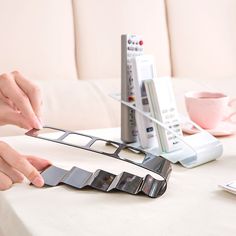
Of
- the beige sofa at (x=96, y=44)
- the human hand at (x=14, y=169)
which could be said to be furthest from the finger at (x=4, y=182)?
the beige sofa at (x=96, y=44)

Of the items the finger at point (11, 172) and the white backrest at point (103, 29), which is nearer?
the finger at point (11, 172)

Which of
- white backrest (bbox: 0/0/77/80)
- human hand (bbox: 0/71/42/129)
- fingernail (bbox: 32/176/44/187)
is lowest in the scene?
fingernail (bbox: 32/176/44/187)

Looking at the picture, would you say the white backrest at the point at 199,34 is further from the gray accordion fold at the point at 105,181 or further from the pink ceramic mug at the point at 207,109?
the gray accordion fold at the point at 105,181

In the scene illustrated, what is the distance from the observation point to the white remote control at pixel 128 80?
0.85 meters

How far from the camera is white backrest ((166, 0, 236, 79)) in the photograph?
1.79 meters

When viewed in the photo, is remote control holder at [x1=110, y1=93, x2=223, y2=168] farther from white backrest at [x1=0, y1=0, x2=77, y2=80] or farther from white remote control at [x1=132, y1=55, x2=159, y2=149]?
white backrest at [x1=0, y1=0, x2=77, y2=80]

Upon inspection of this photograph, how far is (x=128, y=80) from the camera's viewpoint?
2.77ft

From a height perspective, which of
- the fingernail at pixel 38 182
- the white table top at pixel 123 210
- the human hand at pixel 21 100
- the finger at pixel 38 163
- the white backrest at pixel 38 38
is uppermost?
the white backrest at pixel 38 38

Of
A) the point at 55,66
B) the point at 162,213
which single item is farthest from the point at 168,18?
the point at 162,213

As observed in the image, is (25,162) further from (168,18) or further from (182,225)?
(168,18)

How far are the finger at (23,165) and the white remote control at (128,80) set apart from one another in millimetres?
258

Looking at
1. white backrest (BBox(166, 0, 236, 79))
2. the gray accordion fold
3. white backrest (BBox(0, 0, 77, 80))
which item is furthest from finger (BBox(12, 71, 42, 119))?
white backrest (BBox(166, 0, 236, 79))

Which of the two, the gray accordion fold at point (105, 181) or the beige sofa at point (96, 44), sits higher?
the beige sofa at point (96, 44)

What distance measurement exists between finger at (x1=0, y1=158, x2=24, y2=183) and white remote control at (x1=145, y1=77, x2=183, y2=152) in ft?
0.79
